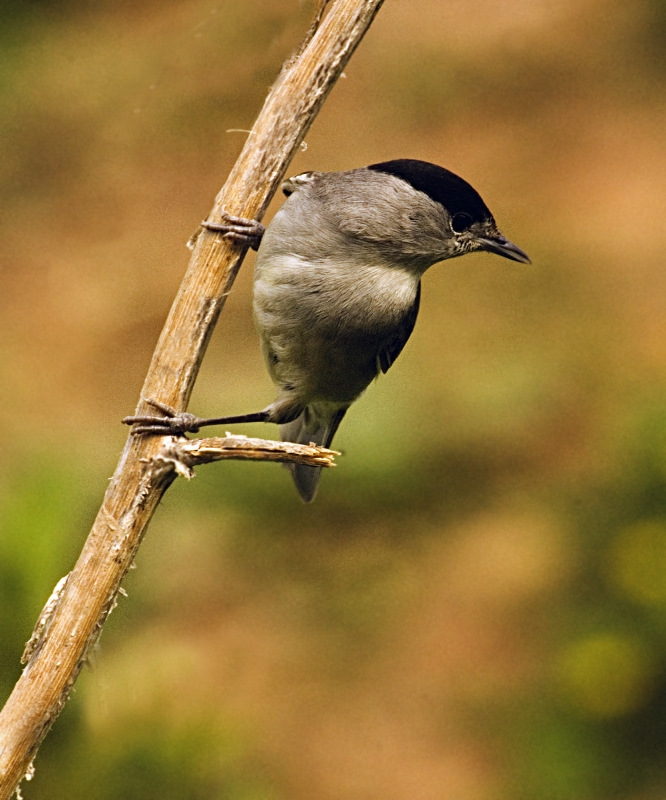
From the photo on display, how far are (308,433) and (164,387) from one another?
885 mm

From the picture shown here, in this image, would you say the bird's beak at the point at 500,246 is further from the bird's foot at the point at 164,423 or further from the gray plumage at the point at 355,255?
the bird's foot at the point at 164,423

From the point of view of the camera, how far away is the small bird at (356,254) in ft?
7.11

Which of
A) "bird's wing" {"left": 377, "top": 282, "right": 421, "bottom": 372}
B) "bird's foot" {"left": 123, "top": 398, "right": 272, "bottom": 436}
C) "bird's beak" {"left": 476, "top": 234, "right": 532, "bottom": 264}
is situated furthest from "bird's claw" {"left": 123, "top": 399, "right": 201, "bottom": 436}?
"bird's beak" {"left": 476, "top": 234, "right": 532, "bottom": 264}

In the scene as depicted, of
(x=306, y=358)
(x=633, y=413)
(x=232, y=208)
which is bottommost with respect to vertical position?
(x=633, y=413)

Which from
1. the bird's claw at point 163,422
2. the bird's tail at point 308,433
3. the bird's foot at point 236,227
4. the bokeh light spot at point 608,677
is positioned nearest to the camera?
the bird's claw at point 163,422

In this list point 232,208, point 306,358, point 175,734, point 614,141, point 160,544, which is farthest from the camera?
point 614,141

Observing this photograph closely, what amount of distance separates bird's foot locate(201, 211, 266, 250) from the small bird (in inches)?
7.0

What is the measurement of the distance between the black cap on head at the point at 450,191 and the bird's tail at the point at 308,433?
647mm

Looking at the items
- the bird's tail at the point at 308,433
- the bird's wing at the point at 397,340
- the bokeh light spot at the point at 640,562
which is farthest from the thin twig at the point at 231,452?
the bokeh light spot at the point at 640,562

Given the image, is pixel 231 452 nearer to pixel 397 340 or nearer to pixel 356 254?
pixel 356 254

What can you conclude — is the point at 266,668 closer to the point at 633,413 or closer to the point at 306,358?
the point at 633,413

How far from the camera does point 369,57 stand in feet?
20.5

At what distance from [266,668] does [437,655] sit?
887mm

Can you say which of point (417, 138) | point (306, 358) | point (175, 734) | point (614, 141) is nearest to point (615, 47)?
point (614, 141)
